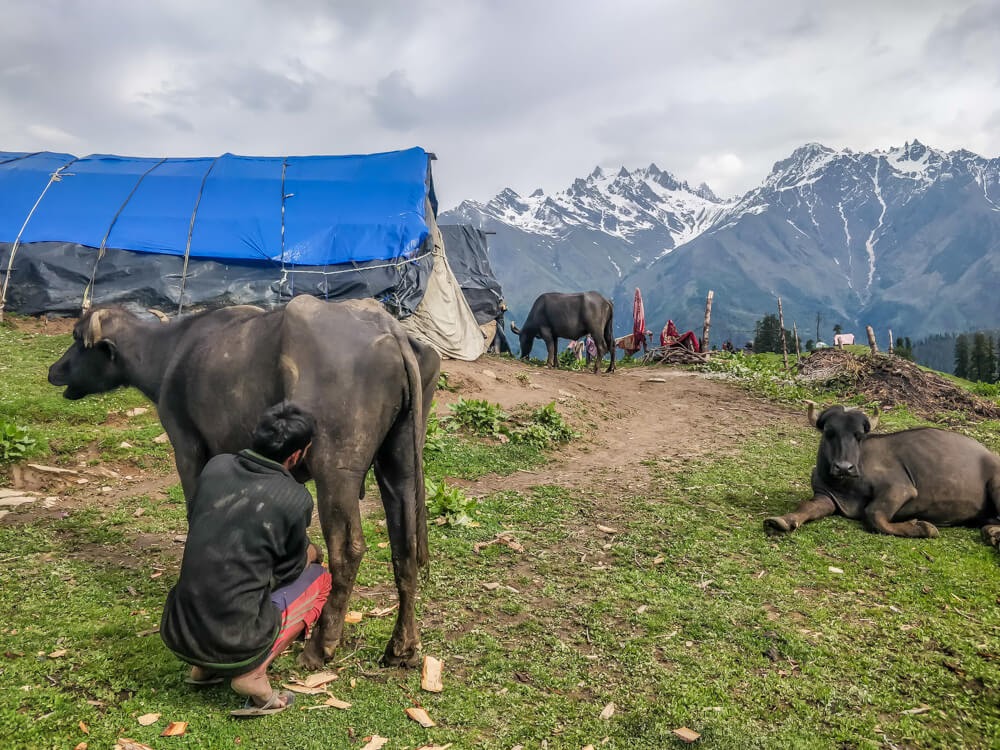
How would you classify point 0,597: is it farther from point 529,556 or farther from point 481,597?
point 529,556

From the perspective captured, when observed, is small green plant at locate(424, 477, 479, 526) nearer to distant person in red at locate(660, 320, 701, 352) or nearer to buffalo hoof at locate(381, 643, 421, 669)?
buffalo hoof at locate(381, 643, 421, 669)

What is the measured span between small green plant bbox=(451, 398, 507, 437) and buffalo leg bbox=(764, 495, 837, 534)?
4.78m

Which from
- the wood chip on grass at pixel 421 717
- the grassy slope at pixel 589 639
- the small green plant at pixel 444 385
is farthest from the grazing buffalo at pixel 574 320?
the wood chip on grass at pixel 421 717

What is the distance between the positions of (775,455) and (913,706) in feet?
24.2

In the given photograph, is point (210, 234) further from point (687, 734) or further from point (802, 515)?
point (687, 734)

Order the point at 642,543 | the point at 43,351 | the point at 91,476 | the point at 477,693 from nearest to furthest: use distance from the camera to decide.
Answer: the point at 477,693
the point at 642,543
the point at 91,476
the point at 43,351

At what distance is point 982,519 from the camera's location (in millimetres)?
7172

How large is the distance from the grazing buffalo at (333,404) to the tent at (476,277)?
16926mm

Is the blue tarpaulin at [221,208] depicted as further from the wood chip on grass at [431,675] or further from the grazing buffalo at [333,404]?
the wood chip on grass at [431,675]

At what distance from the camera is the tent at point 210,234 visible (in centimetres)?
1490

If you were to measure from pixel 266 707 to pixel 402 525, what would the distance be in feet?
4.18

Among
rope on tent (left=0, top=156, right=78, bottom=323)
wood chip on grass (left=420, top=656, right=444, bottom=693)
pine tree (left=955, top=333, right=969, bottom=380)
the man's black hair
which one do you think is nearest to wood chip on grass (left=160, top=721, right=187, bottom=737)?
wood chip on grass (left=420, top=656, right=444, bottom=693)

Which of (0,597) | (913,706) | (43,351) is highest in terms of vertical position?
(43,351)

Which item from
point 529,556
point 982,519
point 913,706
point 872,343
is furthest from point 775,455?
point 872,343
